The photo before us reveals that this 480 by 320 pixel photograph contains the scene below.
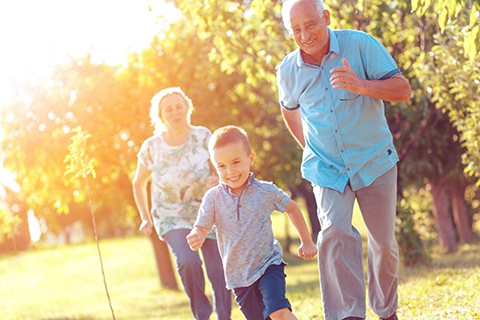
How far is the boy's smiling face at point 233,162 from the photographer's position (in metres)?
5.78

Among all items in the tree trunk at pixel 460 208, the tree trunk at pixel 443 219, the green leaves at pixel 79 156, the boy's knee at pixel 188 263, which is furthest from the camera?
the tree trunk at pixel 460 208

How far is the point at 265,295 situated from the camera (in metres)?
5.72

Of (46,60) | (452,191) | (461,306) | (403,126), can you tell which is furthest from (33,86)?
(461,306)

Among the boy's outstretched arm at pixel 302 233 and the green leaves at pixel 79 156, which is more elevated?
the green leaves at pixel 79 156

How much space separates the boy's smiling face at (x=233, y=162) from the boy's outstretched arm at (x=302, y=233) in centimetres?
39

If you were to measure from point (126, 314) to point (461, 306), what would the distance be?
1083cm

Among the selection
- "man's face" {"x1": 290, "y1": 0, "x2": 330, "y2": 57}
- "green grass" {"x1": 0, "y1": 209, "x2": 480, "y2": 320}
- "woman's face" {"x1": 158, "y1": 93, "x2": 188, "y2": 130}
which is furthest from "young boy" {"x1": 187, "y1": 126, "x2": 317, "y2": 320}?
"woman's face" {"x1": 158, "y1": 93, "x2": 188, "y2": 130}

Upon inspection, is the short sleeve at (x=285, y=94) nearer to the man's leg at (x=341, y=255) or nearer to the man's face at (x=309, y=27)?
the man's face at (x=309, y=27)

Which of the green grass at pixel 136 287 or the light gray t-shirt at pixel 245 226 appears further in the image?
the green grass at pixel 136 287

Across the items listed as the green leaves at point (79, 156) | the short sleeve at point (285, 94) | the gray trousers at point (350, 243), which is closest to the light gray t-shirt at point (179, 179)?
the green leaves at point (79, 156)

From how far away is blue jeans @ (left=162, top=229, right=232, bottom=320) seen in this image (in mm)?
8070

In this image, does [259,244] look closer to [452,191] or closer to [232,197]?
[232,197]

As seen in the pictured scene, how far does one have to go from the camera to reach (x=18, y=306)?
22.7 metres

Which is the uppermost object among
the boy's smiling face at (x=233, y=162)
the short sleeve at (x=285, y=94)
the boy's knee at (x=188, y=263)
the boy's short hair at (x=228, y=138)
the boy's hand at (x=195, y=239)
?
the short sleeve at (x=285, y=94)
